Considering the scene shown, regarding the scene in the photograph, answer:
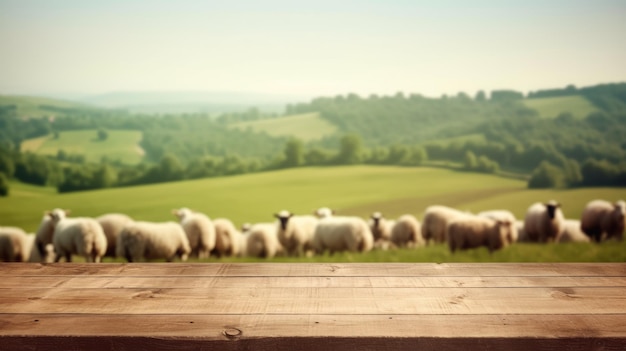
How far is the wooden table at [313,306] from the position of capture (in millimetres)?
1172

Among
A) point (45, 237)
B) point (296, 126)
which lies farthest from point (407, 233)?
point (45, 237)

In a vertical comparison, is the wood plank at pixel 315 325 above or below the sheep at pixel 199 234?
above

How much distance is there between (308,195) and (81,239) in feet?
12.6

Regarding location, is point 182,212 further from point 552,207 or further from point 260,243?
point 552,207

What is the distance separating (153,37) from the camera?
801cm

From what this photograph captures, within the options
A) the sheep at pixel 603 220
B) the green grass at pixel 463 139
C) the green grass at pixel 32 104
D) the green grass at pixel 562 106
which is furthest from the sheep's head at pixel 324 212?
the green grass at pixel 32 104

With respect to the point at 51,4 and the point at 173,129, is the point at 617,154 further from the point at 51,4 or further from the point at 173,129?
the point at 51,4

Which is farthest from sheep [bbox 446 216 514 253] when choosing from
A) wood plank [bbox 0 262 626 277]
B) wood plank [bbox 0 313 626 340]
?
wood plank [bbox 0 313 626 340]

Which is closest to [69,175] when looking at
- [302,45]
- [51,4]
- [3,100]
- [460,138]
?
[3,100]

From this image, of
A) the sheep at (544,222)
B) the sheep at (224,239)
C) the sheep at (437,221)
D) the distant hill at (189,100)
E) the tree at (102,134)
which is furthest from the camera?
the tree at (102,134)

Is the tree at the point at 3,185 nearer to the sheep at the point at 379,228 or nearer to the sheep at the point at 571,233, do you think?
the sheep at the point at 379,228

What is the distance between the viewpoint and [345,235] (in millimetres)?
7293

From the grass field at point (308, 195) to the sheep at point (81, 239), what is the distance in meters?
2.09

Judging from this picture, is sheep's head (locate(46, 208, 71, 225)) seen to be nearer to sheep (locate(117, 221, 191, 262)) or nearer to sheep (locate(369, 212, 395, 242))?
sheep (locate(117, 221, 191, 262))
